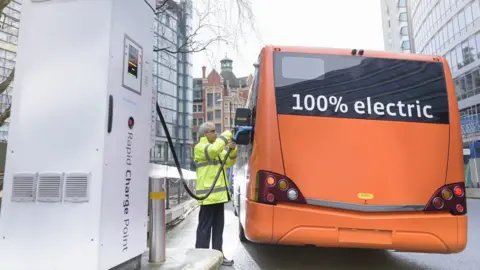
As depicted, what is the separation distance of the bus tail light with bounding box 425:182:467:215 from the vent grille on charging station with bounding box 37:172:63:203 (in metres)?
3.67

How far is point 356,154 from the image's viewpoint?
13.6ft

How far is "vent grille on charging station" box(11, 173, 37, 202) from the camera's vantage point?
9.02 ft

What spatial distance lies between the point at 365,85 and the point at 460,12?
116ft

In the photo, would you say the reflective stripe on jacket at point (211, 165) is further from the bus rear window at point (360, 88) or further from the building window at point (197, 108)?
the building window at point (197, 108)

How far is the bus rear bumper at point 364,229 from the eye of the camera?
13.0 feet

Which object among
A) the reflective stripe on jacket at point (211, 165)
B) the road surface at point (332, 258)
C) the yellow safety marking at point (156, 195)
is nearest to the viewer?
the yellow safety marking at point (156, 195)

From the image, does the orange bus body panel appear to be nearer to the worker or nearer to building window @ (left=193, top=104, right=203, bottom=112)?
the worker

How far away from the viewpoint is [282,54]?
15.0ft

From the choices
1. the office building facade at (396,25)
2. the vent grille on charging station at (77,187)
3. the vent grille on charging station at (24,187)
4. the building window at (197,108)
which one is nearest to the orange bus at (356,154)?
the vent grille on charging station at (77,187)

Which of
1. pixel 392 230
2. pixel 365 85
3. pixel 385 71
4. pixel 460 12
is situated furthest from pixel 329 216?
pixel 460 12

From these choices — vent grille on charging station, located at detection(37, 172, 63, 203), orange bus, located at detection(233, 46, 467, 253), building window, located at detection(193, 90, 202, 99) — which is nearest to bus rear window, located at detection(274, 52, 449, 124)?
orange bus, located at detection(233, 46, 467, 253)

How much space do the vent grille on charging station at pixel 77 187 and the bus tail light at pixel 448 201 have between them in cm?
349

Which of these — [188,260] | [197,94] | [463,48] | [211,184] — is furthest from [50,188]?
[197,94]

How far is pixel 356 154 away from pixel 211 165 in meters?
1.91
